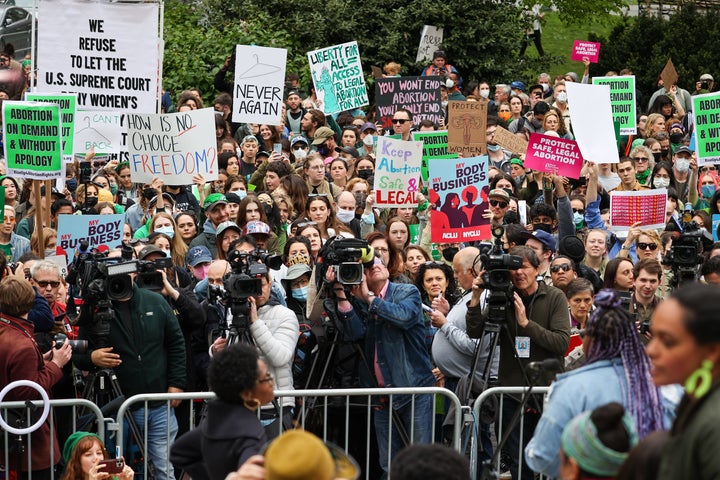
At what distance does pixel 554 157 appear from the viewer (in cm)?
1234

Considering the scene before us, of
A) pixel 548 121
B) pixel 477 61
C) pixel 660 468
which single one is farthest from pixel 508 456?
pixel 477 61

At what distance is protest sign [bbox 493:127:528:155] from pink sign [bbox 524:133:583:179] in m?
1.58

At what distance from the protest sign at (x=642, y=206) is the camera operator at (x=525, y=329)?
3439 mm

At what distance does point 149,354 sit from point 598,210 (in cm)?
558

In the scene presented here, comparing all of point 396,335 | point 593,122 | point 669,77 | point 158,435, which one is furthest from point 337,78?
point 158,435

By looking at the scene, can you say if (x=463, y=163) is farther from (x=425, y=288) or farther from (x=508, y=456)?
(x=508, y=456)

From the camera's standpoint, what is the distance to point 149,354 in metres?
7.95

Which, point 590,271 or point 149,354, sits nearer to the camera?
point 149,354

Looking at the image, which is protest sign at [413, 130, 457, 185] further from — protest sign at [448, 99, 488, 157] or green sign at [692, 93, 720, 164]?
green sign at [692, 93, 720, 164]

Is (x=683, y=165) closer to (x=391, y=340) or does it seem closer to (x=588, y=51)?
(x=391, y=340)

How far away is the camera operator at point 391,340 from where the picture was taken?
25.3 feet

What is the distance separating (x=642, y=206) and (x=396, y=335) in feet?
13.1

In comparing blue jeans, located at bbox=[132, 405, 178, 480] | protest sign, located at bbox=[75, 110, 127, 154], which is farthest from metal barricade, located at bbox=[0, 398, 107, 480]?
protest sign, located at bbox=[75, 110, 127, 154]

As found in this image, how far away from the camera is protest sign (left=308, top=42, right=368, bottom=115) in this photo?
1691cm
